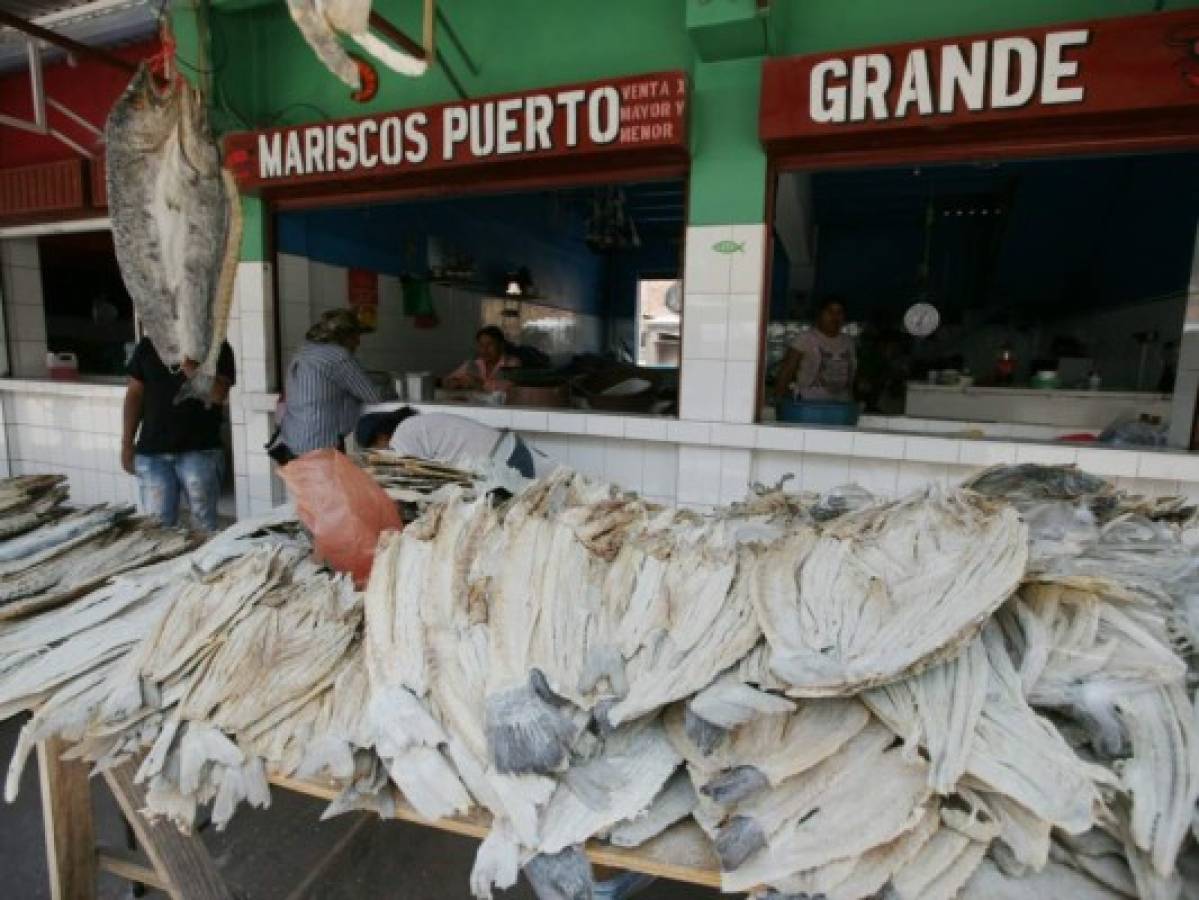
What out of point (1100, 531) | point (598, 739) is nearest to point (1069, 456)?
point (1100, 531)

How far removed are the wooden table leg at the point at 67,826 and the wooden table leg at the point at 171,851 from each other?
141mm

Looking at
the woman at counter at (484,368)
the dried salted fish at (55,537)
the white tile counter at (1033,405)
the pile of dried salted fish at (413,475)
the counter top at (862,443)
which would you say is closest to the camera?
the dried salted fish at (55,537)

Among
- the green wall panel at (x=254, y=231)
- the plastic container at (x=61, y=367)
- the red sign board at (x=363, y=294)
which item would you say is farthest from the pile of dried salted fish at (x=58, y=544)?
the plastic container at (x=61, y=367)

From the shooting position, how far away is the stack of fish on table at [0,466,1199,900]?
2.99 feet

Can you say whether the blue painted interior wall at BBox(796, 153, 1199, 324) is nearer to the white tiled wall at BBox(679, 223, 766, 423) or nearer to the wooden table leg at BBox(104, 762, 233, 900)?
the white tiled wall at BBox(679, 223, 766, 423)

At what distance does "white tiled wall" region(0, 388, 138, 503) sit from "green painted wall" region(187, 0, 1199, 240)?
2372 millimetres

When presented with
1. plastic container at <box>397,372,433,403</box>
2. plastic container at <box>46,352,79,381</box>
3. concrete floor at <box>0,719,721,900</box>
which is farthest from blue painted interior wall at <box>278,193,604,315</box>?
concrete floor at <box>0,719,721,900</box>

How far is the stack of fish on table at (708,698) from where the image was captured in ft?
2.99

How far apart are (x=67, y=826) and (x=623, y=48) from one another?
4354 millimetres

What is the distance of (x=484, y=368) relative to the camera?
221 inches

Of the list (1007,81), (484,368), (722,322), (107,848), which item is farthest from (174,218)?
(484,368)

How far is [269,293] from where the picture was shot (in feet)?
16.3

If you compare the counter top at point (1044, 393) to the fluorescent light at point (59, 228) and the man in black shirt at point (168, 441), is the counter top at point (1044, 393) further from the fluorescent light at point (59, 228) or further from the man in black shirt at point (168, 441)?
the fluorescent light at point (59, 228)

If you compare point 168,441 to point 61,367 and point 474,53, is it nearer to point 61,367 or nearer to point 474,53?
point 474,53
